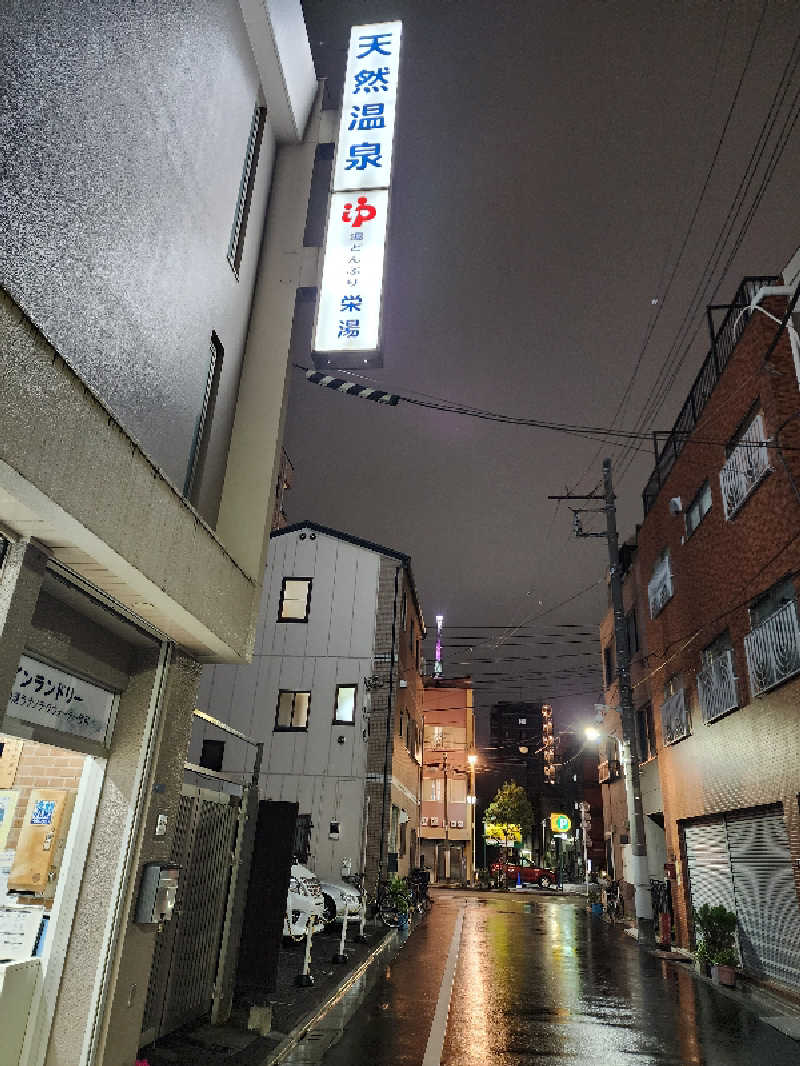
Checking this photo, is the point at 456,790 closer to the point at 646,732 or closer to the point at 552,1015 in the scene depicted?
the point at 646,732

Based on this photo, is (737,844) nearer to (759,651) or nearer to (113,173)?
(759,651)

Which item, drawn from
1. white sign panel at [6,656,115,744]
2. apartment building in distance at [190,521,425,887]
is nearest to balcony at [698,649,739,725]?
apartment building in distance at [190,521,425,887]

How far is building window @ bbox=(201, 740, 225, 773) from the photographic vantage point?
2544cm

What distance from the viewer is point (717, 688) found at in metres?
15.2

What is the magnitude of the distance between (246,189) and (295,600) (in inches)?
763

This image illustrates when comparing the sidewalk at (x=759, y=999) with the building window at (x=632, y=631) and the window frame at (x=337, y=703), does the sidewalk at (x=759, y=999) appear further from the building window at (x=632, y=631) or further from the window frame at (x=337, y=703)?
the window frame at (x=337, y=703)

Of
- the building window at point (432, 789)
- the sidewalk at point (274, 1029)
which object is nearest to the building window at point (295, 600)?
the sidewalk at point (274, 1029)

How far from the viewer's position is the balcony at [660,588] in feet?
65.4

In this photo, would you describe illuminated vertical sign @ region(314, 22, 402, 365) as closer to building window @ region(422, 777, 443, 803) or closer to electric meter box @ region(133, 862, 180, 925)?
electric meter box @ region(133, 862, 180, 925)

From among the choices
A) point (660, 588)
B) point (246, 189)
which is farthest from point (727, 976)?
point (246, 189)

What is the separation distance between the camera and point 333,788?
24266 mm

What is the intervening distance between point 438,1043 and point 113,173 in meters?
9.37

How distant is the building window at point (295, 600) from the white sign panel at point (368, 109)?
18.9 m

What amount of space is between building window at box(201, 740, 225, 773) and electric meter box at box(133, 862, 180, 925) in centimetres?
1977
